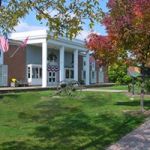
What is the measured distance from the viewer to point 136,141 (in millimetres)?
10203

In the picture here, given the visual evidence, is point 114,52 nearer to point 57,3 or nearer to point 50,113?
point 50,113

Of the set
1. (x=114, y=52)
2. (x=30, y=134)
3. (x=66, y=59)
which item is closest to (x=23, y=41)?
(x=66, y=59)

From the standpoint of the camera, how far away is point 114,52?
17.5 meters

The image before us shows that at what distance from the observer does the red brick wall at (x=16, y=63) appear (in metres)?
45.7

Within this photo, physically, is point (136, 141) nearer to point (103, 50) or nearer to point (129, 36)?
point (129, 36)

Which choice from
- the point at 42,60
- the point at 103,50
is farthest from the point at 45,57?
the point at 103,50

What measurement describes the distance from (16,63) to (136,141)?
37.9 metres

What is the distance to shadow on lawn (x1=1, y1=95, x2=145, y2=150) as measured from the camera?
32.1ft

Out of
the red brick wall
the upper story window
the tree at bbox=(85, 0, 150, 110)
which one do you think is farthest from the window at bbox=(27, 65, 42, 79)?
the tree at bbox=(85, 0, 150, 110)

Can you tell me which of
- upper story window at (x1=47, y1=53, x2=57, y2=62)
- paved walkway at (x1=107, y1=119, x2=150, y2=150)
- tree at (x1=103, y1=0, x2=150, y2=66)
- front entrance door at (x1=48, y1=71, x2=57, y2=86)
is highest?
upper story window at (x1=47, y1=53, x2=57, y2=62)

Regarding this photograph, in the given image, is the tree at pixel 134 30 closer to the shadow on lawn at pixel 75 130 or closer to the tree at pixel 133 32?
the tree at pixel 133 32

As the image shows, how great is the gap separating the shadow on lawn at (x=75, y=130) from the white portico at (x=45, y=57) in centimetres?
3040

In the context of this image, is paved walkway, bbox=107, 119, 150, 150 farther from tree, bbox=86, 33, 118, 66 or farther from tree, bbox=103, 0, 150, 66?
tree, bbox=86, 33, 118, 66

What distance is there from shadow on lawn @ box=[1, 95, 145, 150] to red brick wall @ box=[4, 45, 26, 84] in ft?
97.4
